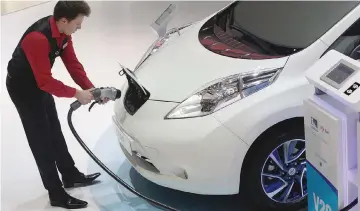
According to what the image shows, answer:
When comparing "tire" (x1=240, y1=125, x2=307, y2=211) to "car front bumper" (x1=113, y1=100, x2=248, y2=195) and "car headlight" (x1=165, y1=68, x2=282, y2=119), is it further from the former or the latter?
"car headlight" (x1=165, y1=68, x2=282, y2=119)

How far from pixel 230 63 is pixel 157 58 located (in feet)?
1.93

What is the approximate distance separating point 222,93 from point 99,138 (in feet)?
5.13

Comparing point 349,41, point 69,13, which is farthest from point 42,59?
point 349,41

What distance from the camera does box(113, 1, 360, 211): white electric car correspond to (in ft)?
9.52

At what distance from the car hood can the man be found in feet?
1.28

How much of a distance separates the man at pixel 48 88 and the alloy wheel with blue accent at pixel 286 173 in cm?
106

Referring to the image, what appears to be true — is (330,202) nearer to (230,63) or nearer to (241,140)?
(241,140)

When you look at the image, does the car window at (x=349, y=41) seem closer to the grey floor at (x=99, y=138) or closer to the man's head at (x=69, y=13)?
the grey floor at (x=99, y=138)

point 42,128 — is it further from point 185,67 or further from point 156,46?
point 156,46

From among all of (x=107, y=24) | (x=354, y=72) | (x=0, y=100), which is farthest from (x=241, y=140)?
(x=107, y=24)

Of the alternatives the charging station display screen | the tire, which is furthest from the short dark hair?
the charging station display screen

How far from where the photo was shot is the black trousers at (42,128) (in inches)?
124

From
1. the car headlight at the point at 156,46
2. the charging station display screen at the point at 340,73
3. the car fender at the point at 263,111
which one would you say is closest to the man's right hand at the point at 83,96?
the car headlight at the point at 156,46

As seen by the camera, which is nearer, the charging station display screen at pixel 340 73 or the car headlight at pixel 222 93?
the charging station display screen at pixel 340 73
